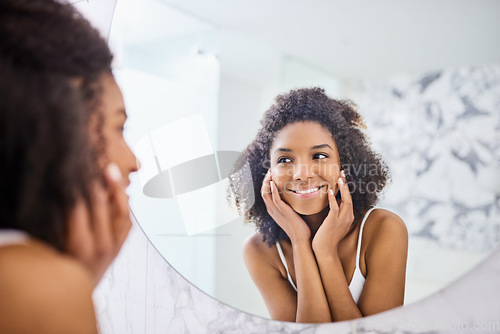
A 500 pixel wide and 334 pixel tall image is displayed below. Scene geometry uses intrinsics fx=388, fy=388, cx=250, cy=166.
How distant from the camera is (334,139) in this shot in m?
0.62

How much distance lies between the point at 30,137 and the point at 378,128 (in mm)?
465

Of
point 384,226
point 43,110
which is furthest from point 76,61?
point 384,226

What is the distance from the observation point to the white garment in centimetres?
34

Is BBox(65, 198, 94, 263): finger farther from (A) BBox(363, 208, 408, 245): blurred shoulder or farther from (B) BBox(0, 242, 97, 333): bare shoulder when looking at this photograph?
(A) BBox(363, 208, 408, 245): blurred shoulder

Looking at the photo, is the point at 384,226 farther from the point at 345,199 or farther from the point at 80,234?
the point at 80,234

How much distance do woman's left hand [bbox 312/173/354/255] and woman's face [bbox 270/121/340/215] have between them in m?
0.01

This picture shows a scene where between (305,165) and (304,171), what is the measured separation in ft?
0.03

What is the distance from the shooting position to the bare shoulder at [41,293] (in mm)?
312

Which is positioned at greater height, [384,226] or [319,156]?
[319,156]

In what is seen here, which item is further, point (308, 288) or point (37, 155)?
point (308, 288)

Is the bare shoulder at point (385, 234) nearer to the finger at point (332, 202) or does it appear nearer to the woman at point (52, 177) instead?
A: the finger at point (332, 202)

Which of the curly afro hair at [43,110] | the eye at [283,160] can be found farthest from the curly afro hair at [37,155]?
the eye at [283,160]

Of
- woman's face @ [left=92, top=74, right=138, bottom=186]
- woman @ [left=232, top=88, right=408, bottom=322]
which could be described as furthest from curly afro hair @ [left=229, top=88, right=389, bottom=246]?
woman's face @ [left=92, top=74, right=138, bottom=186]

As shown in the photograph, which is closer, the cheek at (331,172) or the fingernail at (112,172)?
the fingernail at (112,172)
